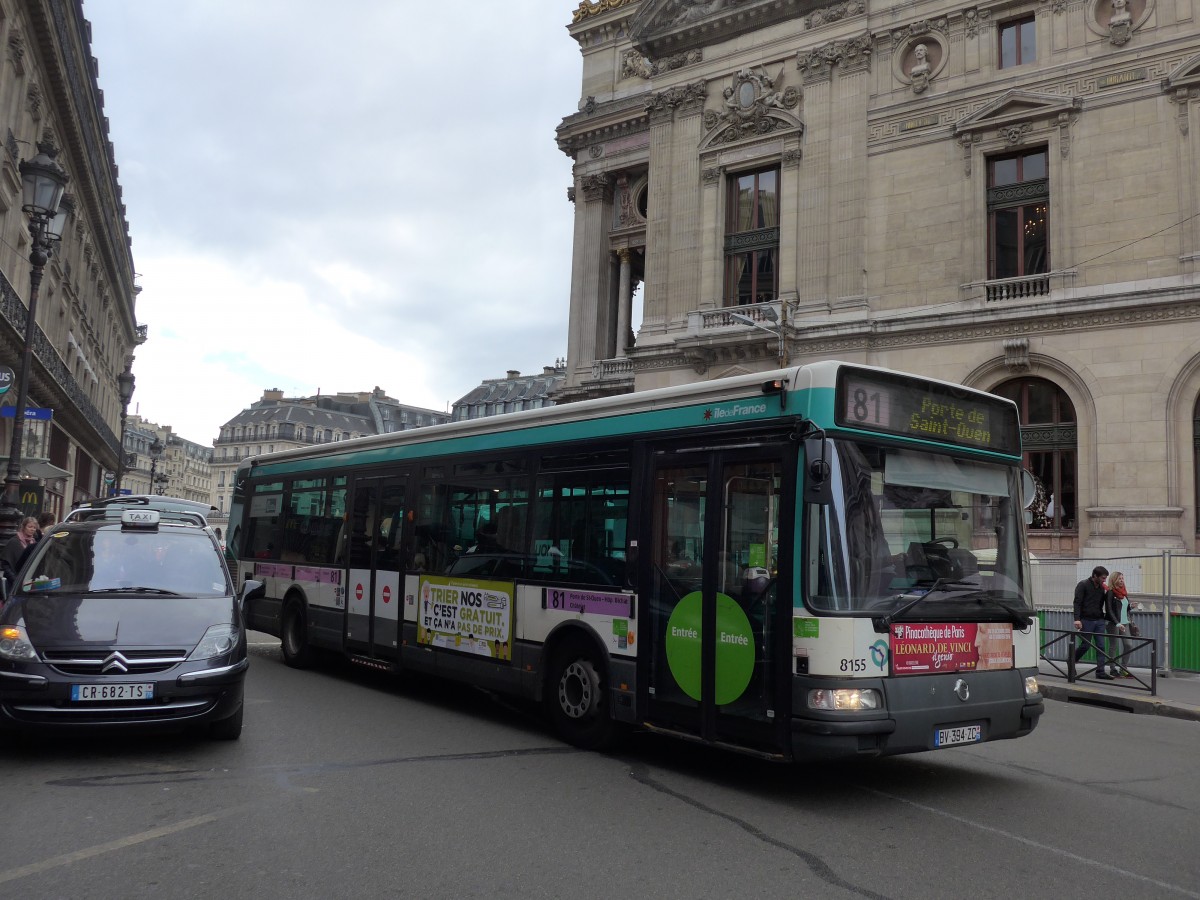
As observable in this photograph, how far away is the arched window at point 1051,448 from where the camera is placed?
2530 cm

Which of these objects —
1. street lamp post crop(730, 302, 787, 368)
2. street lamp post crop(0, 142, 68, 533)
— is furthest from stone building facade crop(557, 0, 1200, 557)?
street lamp post crop(0, 142, 68, 533)

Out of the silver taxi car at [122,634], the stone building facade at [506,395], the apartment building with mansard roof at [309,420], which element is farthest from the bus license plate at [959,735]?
the apartment building with mansard roof at [309,420]

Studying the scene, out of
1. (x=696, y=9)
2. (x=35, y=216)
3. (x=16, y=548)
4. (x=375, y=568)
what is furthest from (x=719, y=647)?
(x=696, y=9)

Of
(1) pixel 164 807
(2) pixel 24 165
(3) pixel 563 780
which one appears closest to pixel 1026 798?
(3) pixel 563 780

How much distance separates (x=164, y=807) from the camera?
5.95 metres

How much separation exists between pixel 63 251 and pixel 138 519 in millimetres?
27327

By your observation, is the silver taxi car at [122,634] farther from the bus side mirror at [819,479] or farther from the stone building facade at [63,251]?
the stone building facade at [63,251]

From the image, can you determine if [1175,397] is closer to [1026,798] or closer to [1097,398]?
[1097,398]

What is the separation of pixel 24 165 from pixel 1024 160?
23.8m

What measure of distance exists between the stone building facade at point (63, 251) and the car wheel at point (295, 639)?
25.6 ft

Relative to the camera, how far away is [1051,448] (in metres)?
25.5

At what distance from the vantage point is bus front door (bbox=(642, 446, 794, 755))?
267 inches

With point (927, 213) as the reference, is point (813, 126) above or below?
above

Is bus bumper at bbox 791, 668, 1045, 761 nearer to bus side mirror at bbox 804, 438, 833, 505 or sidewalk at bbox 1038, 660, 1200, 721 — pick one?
bus side mirror at bbox 804, 438, 833, 505
